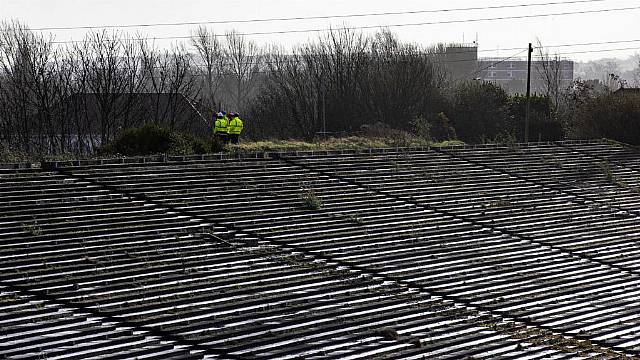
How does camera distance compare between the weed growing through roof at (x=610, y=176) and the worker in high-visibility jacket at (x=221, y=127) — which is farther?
the weed growing through roof at (x=610, y=176)

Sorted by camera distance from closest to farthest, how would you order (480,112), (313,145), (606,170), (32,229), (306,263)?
(32,229) < (306,263) < (313,145) < (606,170) < (480,112)

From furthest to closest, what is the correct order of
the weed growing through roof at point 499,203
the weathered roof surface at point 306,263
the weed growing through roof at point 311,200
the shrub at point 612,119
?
the shrub at point 612,119 < the weed growing through roof at point 499,203 < the weed growing through roof at point 311,200 < the weathered roof surface at point 306,263

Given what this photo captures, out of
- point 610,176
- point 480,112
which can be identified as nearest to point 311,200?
point 610,176

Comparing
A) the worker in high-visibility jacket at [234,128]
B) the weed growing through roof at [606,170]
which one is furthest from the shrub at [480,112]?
the worker in high-visibility jacket at [234,128]

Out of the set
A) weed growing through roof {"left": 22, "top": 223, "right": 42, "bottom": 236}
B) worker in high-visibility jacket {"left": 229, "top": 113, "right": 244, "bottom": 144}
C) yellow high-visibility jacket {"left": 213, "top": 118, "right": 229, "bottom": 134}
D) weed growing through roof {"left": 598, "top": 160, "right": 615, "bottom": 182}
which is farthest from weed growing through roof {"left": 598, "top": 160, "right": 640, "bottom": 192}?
weed growing through roof {"left": 22, "top": 223, "right": 42, "bottom": 236}

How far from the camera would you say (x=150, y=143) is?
851 inches

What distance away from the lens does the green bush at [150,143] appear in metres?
21.5

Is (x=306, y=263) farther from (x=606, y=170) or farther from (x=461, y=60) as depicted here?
(x=461, y=60)

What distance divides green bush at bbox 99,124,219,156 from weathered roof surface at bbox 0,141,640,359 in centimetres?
163

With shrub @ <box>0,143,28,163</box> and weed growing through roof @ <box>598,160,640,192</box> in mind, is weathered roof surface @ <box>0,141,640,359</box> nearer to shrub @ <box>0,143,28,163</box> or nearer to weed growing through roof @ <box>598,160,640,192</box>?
weed growing through roof @ <box>598,160,640,192</box>

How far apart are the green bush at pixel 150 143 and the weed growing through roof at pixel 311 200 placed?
389 cm

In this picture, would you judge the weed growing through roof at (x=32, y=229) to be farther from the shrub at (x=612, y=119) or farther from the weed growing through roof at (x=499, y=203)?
the shrub at (x=612, y=119)

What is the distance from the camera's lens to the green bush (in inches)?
846

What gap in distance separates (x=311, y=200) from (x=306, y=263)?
3.52 meters
